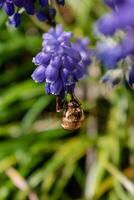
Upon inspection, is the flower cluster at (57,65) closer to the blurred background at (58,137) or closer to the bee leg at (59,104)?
the bee leg at (59,104)

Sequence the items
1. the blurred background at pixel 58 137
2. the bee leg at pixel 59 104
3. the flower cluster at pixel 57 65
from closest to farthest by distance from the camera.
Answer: the flower cluster at pixel 57 65 < the bee leg at pixel 59 104 < the blurred background at pixel 58 137

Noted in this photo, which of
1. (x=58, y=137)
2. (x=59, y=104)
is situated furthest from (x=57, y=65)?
(x=58, y=137)

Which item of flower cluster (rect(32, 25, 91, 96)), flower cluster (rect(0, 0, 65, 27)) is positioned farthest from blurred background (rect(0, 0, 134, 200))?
flower cluster (rect(32, 25, 91, 96))

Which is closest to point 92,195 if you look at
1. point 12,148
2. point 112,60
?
point 12,148

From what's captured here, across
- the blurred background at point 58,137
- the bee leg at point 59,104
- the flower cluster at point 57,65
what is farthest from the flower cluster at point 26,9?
the blurred background at point 58,137

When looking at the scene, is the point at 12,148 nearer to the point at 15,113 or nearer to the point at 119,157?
the point at 15,113

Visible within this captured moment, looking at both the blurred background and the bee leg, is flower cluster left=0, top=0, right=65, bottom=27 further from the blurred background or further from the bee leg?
the blurred background
